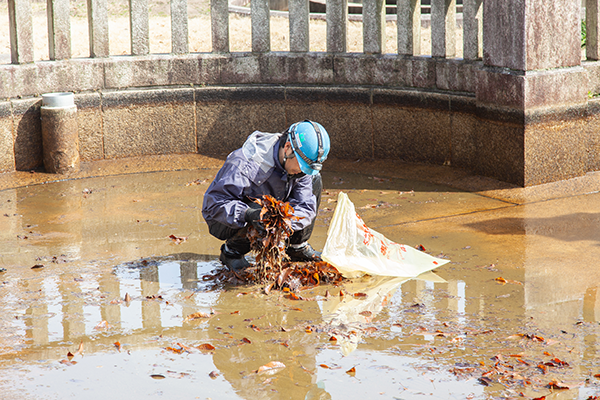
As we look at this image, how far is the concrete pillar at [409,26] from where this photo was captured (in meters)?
8.44

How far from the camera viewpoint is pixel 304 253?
5.68 metres

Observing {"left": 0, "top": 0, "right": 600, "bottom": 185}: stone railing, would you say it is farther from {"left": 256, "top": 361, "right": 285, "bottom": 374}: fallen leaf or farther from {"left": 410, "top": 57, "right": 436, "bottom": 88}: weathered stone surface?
{"left": 256, "top": 361, "right": 285, "bottom": 374}: fallen leaf

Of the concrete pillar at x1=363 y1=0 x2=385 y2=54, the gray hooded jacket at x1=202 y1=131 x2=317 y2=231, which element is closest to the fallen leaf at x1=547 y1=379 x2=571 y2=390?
the gray hooded jacket at x1=202 y1=131 x2=317 y2=231

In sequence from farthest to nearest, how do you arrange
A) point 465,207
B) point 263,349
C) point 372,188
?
point 372,188, point 465,207, point 263,349

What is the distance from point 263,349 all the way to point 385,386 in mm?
814

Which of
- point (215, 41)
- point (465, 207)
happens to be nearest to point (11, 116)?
point (215, 41)

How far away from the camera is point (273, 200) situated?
507 centimetres

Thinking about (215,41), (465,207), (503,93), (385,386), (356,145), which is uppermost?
(215,41)

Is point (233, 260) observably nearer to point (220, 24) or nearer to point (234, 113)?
point (234, 113)

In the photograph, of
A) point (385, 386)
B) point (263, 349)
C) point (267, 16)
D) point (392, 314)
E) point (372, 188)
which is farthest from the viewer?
point (267, 16)

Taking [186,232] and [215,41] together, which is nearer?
[186,232]

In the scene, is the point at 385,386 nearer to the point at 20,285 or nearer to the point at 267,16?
the point at 20,285

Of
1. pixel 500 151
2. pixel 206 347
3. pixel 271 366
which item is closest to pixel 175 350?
pixel 206 347

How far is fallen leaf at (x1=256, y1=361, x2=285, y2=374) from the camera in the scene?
3.94m
